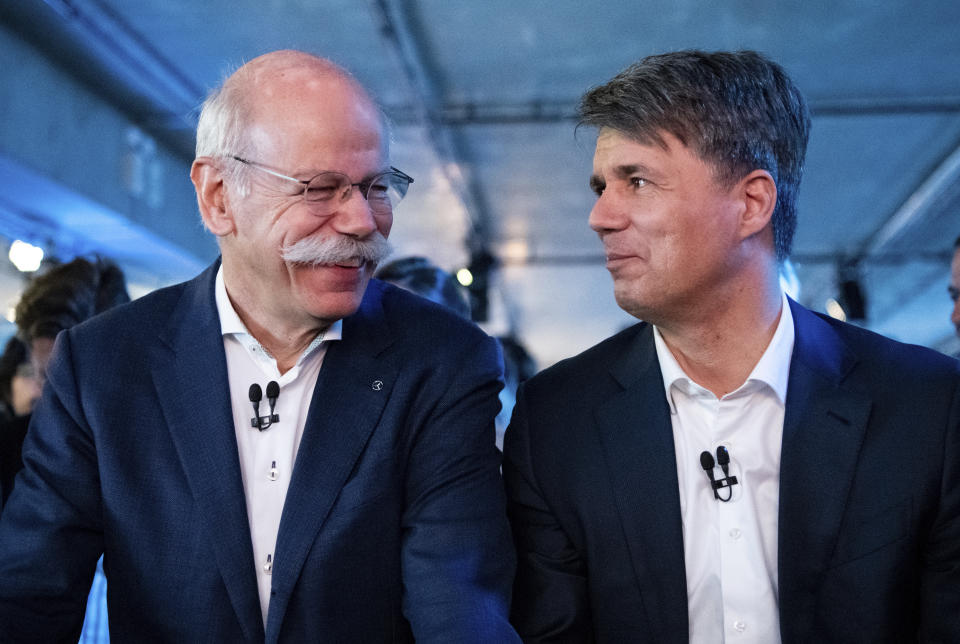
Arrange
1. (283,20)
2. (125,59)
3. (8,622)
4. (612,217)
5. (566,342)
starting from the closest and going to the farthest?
1. (8,622)
2. (612,217)
3. (283,20)
4. (125,59)
5. (566,342)

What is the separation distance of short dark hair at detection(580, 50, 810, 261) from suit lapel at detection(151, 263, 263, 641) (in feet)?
3.13

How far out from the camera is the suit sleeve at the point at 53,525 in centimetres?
172

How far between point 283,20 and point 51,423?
497 cm

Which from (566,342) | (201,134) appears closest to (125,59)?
(201,134)

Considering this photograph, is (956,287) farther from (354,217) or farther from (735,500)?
(354,217)

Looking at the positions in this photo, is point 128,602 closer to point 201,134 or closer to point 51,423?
point 51,423

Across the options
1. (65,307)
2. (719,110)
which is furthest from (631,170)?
(65,307)

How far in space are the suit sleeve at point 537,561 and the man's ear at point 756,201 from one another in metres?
0.62

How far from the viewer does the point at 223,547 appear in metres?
1.72

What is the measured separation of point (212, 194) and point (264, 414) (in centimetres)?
47

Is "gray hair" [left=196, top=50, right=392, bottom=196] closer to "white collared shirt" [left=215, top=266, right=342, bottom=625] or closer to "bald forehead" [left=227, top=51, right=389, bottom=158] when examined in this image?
"bald forehead" [left=227, top=51, right=389, bottom=158]

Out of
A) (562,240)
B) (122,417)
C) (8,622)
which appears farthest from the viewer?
(562,240)

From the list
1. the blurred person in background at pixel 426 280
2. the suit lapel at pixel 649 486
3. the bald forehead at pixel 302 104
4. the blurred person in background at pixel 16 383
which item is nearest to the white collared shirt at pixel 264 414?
the bald forehead at pixel 302 104

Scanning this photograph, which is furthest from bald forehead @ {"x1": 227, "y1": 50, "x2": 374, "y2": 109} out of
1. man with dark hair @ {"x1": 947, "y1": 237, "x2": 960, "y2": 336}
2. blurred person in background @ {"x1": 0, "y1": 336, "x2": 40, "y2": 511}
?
man with dark hair @ {"x1": 947, "y1": 237, "x2": 960, "y2": 336}
